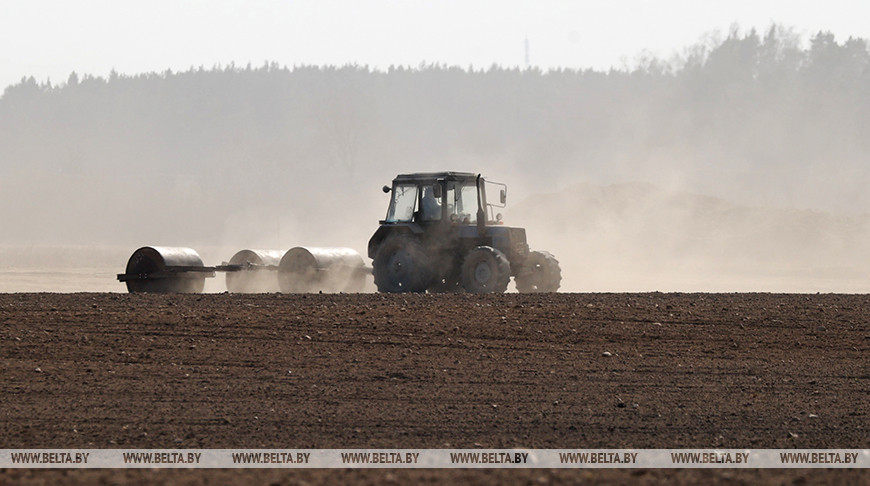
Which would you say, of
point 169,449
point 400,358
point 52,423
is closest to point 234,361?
point 400,358

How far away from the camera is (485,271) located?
21.0 metres

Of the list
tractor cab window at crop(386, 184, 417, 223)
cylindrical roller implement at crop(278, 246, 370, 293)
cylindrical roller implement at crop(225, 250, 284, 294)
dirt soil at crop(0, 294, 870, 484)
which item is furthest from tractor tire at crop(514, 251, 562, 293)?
cylindrical roller implement at crop(225, 250, 284, 294)

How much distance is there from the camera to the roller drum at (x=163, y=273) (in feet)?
76.4

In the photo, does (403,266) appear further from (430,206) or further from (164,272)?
(164,272)

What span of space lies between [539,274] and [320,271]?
468cm

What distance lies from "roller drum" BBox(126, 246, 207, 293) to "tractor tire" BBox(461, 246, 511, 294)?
5867 millimetres

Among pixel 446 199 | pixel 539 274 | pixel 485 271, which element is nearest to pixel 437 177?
→ pixel 446 199

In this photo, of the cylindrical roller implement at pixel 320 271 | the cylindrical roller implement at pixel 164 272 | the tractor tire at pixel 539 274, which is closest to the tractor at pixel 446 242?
the tractor tire at pixel 539 274

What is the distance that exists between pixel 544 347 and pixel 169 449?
6677 mm

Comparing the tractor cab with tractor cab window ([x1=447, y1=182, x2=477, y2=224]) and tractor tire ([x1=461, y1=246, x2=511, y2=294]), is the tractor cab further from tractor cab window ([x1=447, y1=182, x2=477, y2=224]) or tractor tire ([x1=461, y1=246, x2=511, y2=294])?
tractor tire ([x1=461, y1=246, x2=511, y2=294])

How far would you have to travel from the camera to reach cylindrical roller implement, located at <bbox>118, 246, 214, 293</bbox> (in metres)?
23.3

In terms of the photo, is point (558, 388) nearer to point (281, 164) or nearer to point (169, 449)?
point (169, 449)

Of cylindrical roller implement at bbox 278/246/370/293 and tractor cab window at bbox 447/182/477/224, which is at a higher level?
tractor cab window at bbox 447/182/477/224

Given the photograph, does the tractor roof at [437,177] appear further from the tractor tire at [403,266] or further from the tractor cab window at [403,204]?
the tractor tire at [403,266]
